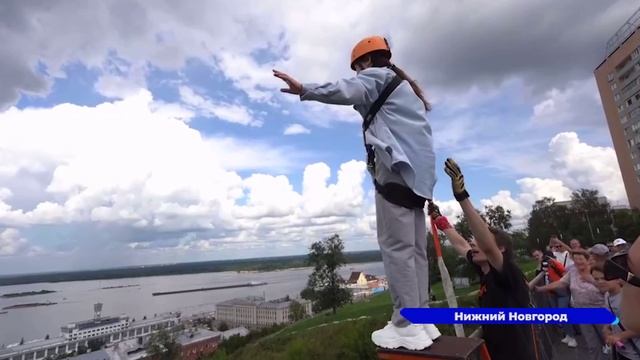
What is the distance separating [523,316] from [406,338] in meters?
0.74

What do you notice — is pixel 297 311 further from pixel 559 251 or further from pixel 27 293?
pixel 27 293

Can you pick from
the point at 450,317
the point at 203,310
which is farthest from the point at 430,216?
the point at 203,310

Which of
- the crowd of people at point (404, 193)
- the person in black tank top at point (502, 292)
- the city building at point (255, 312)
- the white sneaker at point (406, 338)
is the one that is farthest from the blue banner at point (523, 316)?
the city building at point (255, 312)

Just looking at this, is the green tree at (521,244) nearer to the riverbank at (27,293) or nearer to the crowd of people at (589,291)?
the crowd of people at (589,291)

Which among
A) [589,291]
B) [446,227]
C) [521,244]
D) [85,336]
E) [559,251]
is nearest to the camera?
[446,227]

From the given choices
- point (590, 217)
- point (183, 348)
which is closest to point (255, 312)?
point (183, 348)

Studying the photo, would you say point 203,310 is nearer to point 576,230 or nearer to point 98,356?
point 98,356

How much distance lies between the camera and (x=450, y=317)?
1551mm

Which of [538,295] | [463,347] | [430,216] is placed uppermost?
[430,216]

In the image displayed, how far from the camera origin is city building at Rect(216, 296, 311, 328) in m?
76.0

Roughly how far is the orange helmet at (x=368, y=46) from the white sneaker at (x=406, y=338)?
71.2 inches

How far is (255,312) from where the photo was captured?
262 feet

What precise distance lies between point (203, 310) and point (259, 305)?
38510 mm

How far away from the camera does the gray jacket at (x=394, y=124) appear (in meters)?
2.14
